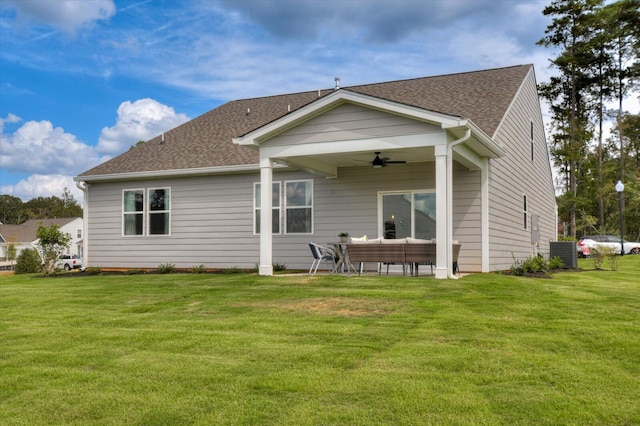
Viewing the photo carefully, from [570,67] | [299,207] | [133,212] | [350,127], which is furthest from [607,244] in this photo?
[133,212]

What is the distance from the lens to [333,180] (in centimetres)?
1460

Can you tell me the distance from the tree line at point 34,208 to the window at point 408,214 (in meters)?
77.0

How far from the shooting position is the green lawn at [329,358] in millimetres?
3871

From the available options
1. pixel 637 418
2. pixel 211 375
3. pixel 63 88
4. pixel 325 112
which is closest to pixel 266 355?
pixel 211 375

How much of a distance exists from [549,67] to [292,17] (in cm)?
2422

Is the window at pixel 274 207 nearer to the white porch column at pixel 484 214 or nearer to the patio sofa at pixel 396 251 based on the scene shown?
the patio sofa at pixel 396 251

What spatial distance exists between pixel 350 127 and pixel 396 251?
259cm

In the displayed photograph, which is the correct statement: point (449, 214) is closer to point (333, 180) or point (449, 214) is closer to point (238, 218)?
point (333, 180)

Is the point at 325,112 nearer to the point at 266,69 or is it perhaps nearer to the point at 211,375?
the point at 211,375

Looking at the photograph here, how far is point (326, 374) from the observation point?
465cm

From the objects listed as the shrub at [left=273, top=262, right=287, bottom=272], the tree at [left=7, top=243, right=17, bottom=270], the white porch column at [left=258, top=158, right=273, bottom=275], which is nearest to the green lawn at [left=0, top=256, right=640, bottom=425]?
the white porch column at [left=258, top=158, right=273, bottom=275]

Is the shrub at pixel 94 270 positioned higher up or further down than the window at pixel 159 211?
further down

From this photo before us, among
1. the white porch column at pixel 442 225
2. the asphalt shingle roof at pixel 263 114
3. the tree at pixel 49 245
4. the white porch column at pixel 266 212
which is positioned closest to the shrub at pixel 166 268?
the asphalt shingle roof at pixel 263 114

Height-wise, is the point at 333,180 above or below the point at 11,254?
above
